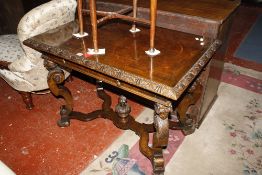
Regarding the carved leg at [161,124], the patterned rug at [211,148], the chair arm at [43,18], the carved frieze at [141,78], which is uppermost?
the chair arm at [43,18]

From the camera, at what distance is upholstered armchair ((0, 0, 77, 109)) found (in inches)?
79.8

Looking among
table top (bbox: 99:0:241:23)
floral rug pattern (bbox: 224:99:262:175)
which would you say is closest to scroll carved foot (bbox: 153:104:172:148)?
table top (bbox: 99:0:241:23)

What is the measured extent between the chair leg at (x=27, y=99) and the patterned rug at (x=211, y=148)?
107cm

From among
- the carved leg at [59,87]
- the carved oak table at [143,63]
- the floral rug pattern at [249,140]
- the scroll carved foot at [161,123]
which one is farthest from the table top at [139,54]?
the floral rug pattern at [249,140]

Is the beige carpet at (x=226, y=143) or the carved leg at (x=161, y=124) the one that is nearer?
the carved leg at (x=161, y=124)

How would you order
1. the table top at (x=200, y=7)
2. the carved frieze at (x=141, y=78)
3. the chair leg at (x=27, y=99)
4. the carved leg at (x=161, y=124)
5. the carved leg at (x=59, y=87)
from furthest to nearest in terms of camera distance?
the chair leg at (x=27, y=99)
the carved leg at (x=59, y=87)
the table top at (x=200, y=7)
the carved leg at (x=161, y=124)
the carved frieze at (x=141, y=78)

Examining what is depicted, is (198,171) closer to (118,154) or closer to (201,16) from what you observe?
(118,154)

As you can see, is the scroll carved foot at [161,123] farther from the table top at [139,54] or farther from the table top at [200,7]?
the table top at [200,7]

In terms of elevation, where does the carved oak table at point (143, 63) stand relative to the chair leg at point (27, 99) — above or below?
above

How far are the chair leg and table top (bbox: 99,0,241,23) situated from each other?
1313 mm

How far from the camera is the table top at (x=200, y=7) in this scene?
6.14 feet

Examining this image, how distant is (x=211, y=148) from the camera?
7.32 ft

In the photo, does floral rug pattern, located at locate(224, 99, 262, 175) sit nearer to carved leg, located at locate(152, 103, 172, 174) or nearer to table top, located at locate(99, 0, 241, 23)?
carved leg, located at locate(152, 103, 172, 174)

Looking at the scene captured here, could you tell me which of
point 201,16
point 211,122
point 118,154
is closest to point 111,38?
point 201,16
